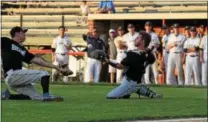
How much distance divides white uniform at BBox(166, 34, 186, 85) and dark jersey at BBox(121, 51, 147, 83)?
26.0ft

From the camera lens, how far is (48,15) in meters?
28.5

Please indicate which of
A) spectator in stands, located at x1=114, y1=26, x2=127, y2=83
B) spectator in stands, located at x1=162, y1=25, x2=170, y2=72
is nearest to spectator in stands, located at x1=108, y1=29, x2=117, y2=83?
spectator in stands, located at x1=114, y1=26, x2=127, y2=83

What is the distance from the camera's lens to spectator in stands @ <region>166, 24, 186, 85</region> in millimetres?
20984

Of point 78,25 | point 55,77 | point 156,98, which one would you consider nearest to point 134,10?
point 78,25

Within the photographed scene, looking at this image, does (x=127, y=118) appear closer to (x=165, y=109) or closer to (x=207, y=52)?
(x=165, y=109)

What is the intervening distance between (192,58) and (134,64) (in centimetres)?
822

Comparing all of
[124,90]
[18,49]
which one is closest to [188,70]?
[124,90]

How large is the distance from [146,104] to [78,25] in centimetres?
A: 1587

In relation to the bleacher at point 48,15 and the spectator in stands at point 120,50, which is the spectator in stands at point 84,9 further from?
the spectator in stands at point 120,50

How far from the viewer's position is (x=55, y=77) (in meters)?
22.4

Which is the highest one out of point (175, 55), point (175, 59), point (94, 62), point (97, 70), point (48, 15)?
point (48, 15)

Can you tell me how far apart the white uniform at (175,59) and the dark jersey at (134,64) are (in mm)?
7936

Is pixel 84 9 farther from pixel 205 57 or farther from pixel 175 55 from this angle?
pixel 205 57

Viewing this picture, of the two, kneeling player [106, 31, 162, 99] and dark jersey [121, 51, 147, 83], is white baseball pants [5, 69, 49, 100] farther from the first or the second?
dark jersey [121, 51, 147, 83]
